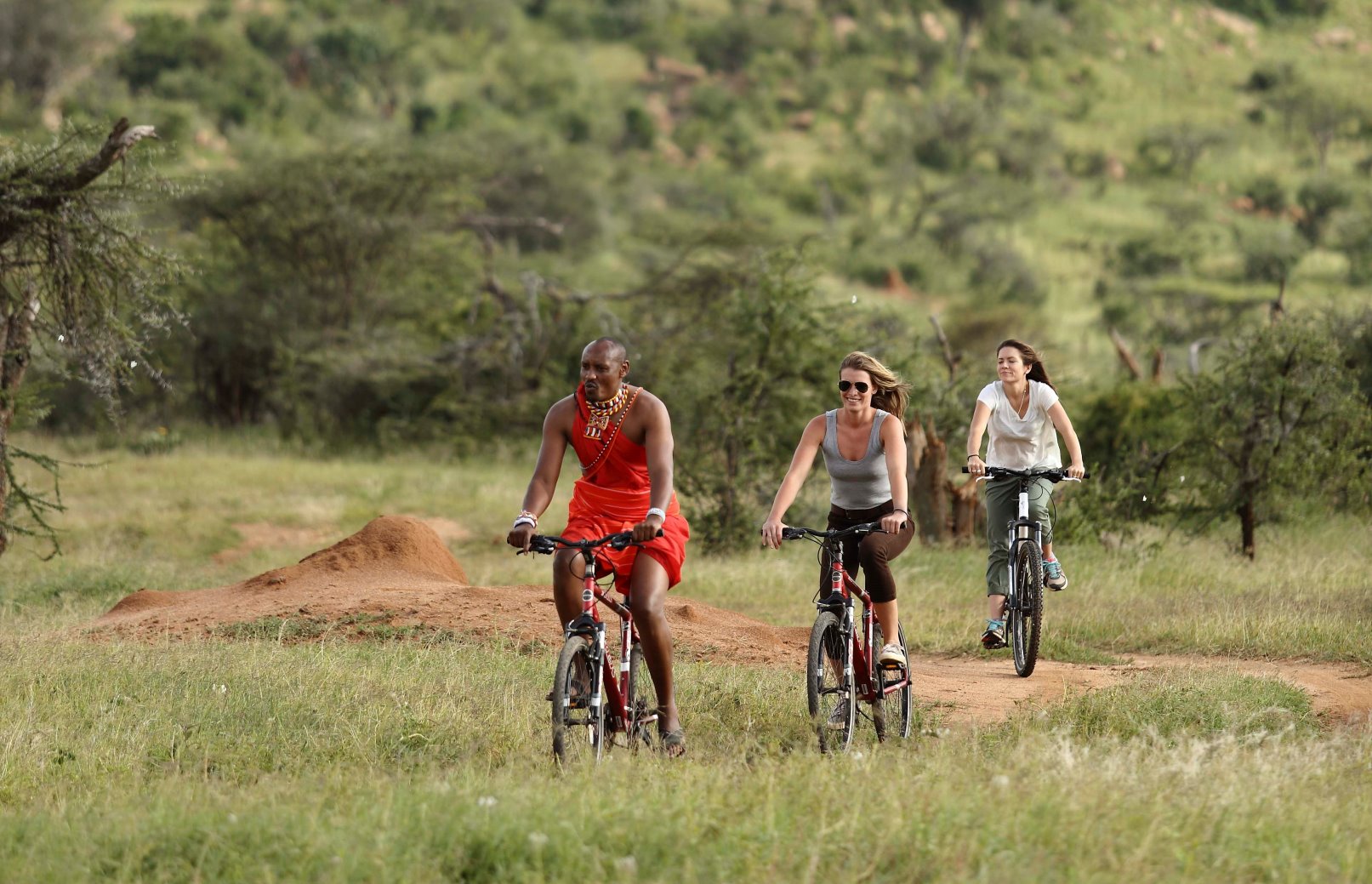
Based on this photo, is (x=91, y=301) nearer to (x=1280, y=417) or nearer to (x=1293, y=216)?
(x=1280, y=417)

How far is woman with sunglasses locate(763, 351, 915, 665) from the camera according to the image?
625cm

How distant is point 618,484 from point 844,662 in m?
1.13

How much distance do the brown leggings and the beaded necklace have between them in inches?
46.9

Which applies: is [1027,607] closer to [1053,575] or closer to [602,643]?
[1053,575]

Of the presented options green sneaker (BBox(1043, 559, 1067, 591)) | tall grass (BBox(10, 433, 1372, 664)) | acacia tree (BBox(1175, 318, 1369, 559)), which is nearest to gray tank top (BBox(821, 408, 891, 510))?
green sneaker (BBox(1043, 559, 1067, 591))

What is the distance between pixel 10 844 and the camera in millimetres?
→ 4574

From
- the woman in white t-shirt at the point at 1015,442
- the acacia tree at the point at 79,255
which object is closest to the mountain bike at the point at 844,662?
the woman in white t-shirt at the point at 1015,442

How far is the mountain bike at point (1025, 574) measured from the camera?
320 inches

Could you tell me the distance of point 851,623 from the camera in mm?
5988

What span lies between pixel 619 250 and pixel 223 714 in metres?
39.0

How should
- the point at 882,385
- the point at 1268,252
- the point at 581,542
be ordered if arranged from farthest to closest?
the point at 1268,252, the point at 882,385, the point at 581,542

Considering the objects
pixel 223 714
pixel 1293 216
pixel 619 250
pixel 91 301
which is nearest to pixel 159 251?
pixel 91 301

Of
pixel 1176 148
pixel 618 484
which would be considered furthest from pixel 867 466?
pixel 1176 148

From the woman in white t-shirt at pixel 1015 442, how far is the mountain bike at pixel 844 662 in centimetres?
215
